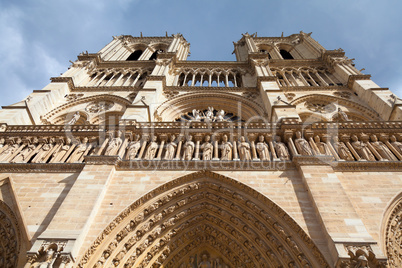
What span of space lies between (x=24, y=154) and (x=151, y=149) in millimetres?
3624

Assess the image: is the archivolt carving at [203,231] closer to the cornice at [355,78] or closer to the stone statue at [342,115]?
the stone statue at [342,115]

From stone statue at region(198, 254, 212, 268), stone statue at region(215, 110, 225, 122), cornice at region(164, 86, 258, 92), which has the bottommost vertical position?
stone statue at region(198, 254, 212, 268)

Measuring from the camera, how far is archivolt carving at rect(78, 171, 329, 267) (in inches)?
206

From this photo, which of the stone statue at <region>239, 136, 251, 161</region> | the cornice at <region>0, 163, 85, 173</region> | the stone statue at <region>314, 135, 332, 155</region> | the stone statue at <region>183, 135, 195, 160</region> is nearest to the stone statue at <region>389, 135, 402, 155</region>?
the stone statue at <region>314, 135, 332, 155</region>

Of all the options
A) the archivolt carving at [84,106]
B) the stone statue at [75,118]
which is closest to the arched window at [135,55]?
the archivolt carving at [84,106]

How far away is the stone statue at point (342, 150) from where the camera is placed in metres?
7.17

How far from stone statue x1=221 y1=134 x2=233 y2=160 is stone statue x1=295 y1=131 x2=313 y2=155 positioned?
1791 millimetres

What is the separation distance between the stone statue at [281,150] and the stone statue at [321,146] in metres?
0.91

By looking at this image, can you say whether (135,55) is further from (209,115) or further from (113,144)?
(113,144)

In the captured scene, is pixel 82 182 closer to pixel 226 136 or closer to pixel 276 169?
pixel 226 136

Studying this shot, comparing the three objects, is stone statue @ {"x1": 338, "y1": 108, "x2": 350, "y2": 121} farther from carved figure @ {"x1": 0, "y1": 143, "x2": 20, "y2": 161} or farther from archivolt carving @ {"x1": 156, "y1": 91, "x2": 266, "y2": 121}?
carved figure @ {"x1": 0, "y1": 143, "x2": 20, "y2": 161}

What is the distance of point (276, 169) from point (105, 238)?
4.12 metres

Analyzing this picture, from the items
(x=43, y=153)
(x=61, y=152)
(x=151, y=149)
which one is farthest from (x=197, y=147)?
(x=43, y=153)

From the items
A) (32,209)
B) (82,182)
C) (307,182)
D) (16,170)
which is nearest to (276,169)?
(307,182)
